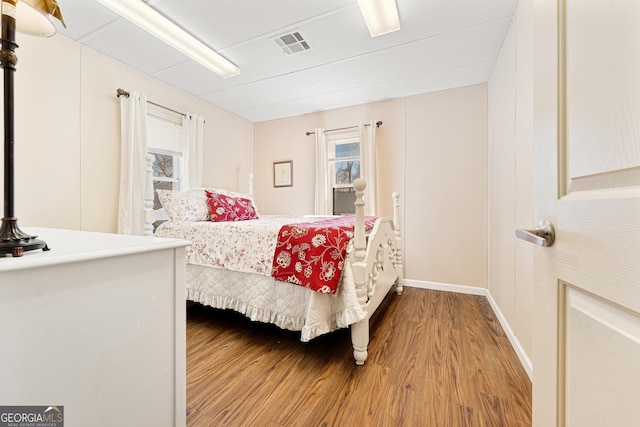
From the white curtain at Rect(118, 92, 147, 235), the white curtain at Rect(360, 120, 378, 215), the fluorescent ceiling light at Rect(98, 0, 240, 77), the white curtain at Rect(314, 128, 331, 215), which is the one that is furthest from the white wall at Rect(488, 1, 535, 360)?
the white curtain at Rect(118, 92, 147, 235)

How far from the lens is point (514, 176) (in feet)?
6.29

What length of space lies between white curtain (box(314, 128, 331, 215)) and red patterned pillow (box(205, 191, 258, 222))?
1.04 metres

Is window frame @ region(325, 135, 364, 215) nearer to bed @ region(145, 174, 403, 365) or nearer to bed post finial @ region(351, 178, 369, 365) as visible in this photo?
bed @ region(145, 174, 403, 365)

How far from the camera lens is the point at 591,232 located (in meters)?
0.50

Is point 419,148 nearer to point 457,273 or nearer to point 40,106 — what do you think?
point 457,273

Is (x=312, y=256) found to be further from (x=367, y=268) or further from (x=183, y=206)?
(x=183, y=206)

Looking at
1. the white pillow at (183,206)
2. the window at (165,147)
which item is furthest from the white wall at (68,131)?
the white pillow at (183,206)

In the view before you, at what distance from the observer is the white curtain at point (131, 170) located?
2555 mm

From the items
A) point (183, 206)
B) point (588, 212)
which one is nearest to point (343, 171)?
point (183, 206)

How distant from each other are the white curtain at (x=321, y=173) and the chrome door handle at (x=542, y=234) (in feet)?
10.2

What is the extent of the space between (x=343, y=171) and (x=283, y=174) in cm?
100

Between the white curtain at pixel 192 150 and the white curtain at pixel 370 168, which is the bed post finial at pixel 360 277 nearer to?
the white curtain at pixel 370 168

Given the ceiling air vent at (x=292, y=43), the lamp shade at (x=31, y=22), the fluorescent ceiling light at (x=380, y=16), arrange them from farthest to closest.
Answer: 1. the ceiling air vent at (x=292, y=43)
2. the fluorescent ceiling light at (x=380, y=16)
3. the lamp shade at (x=31, y=22)

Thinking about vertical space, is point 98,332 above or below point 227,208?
below
